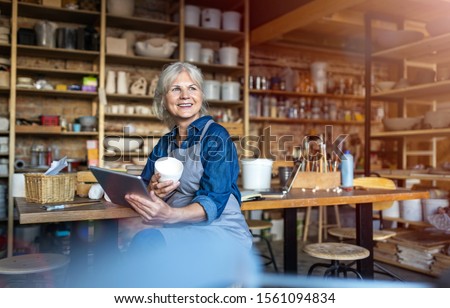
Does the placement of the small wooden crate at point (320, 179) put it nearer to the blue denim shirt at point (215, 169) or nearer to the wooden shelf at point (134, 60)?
the blue denim shirt at point (215, 169)

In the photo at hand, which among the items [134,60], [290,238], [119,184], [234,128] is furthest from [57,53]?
[119,184]

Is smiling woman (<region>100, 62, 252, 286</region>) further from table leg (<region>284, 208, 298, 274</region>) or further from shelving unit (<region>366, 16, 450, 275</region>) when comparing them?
shelving unit (<region>366, 16, 450, 275</region>)

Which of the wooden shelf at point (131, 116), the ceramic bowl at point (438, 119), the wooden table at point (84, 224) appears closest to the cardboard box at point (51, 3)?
the wooden shelf at point (131, 116)

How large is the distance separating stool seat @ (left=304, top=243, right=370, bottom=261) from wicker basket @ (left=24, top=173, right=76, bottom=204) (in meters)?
1.30

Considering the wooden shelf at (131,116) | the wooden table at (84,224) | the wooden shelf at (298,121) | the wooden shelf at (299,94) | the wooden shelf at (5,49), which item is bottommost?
the wooden table at (84,224)

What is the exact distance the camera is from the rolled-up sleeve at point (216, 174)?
163 cm

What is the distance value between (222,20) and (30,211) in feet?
12.9

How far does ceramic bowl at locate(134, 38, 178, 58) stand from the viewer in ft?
15.4

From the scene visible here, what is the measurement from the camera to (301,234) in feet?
16.8

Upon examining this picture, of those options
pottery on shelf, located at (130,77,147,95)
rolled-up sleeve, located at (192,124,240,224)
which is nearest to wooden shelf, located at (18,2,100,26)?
pottery on shelf, located at (130,77,147,95)

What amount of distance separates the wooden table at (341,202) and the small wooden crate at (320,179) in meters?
0.08
